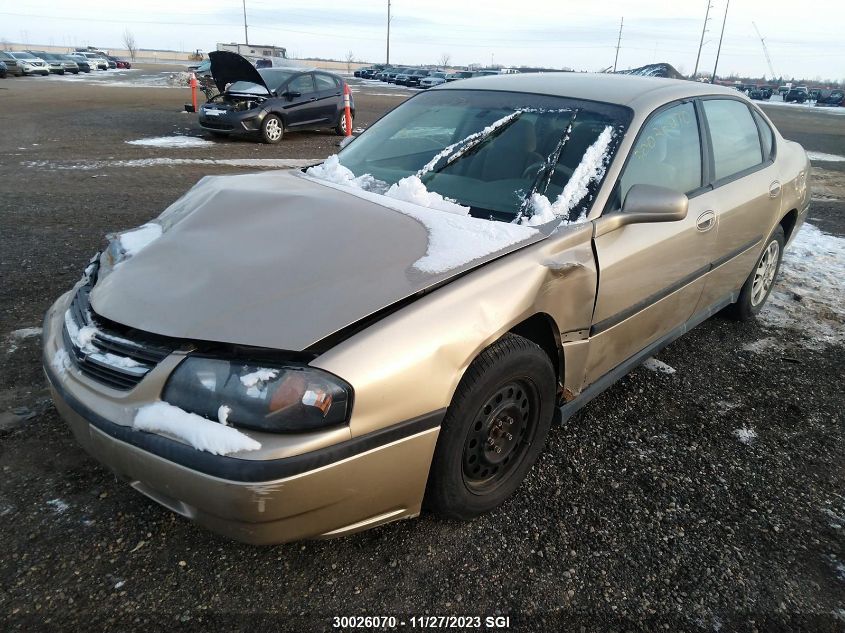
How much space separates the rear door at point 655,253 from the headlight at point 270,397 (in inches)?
51.3

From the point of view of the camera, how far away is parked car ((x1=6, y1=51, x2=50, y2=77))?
3662 centimetres

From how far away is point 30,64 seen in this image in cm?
3759

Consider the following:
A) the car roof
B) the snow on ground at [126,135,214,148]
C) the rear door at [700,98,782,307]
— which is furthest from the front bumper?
the snow on ground at [126,135,214,148]

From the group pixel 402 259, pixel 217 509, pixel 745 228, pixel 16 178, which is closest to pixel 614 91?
pixel 745 228

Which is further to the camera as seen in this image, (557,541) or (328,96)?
(328,96)

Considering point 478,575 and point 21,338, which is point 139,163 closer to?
point 21,338

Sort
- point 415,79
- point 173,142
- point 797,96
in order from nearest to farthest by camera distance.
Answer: point 173,142, point 415,79, point 797,96

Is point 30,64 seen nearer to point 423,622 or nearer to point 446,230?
point 446,230

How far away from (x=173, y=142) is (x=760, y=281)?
10449 mm

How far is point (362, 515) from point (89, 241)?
4.51 meters

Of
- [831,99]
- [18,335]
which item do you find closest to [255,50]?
[18,335]

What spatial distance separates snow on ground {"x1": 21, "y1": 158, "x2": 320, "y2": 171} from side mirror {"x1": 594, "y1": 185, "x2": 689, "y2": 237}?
6398mm

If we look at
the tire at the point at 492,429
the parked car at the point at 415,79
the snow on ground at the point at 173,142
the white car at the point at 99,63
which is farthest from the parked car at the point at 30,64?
Answer: the tire at the point at 492,429

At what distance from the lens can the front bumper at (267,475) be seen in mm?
1576
